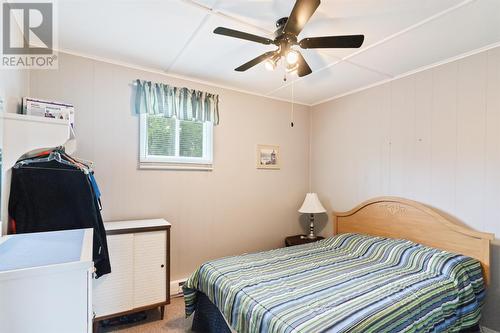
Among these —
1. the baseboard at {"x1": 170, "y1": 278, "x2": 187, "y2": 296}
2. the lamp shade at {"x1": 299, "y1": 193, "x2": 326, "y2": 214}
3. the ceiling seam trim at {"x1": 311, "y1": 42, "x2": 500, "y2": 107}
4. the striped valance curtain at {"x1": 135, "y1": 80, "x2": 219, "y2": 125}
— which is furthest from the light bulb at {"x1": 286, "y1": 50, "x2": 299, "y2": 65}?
the baseboard at {"x1": 170, "y1": 278, "x2": 187, "y2": 296}

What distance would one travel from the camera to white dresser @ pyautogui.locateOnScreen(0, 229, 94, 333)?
0.84m

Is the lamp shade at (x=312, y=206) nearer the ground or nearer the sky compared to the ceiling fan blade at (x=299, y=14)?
nearer the ground

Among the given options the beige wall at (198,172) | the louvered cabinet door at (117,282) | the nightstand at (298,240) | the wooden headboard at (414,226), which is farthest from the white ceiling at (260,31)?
the nightstand at (298,240)

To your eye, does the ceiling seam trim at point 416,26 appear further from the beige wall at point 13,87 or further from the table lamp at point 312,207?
the beige wall at point 13,87

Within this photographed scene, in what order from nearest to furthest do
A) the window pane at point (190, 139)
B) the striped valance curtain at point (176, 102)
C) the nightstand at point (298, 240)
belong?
the striped valance curtain at point (176, 102), the window pane at point (190, 139), the nightstand at point (298, 240)

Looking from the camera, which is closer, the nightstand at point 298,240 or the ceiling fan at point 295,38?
the ceiling fan at point 295,38

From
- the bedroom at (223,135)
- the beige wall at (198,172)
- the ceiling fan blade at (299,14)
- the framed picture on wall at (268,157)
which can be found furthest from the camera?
the framed picture on wall at (268,157)

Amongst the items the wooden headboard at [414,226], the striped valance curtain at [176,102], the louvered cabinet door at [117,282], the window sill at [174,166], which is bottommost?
the louvered cabinet door at [117,282]

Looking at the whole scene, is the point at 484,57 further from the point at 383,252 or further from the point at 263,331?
the point at 263,331

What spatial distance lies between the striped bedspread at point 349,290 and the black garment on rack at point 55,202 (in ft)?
3.03

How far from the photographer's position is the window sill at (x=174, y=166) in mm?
2803

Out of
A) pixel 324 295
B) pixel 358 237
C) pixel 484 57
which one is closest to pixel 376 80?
pixel 484 57

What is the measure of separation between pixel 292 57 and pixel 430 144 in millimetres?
1827

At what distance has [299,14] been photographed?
1.46 m
